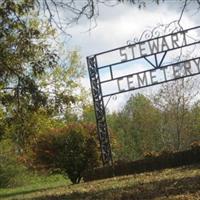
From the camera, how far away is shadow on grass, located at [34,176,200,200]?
9844 millimetres

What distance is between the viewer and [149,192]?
10.4m

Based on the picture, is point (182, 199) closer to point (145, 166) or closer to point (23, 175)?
point (145, 166)

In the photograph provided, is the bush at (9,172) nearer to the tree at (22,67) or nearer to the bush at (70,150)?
the bush at (70,150)

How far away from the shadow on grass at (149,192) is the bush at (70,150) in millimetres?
11682

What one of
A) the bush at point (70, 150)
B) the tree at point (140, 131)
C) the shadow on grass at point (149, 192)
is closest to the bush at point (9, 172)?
the bush at point (70, 150)

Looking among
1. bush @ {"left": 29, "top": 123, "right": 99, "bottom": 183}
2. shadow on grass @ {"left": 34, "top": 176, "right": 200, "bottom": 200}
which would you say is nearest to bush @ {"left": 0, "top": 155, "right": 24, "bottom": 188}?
bush @ {"left": 29, "top": 123, "right": 99, "bottom": 183}

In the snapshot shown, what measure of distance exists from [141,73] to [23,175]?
15867 mm

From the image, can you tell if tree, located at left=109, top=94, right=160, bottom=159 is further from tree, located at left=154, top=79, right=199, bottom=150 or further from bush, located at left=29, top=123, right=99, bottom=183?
bush, located at left=29, top=123, right=99, bottom=183

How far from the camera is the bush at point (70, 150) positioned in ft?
79.3

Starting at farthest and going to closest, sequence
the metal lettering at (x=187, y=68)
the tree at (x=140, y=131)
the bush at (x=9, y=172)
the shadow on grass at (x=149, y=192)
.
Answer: the tree at (x=140, y=131)
the bush at (x=9, y=172)
the metal lettering at (x=187, y=68)
the shadow on grass at (x=149, y=192)

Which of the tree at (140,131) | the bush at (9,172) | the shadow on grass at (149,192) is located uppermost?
the tree at (140,131)

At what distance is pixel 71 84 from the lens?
106ft

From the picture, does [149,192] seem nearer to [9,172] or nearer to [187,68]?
[187,68]

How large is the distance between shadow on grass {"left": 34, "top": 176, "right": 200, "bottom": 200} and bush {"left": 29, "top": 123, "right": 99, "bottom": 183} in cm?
1168
